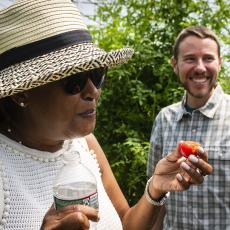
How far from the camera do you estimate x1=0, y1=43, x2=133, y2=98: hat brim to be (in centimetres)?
168

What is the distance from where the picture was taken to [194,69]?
406 centimetres

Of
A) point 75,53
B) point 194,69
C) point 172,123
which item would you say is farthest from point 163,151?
point 75,53

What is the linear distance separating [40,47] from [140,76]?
3.49m

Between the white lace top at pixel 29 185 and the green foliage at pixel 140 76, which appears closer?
the white lace top at pixel 29 185

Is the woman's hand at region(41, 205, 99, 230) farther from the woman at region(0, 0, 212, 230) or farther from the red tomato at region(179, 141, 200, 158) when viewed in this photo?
the red tomato at region(179, 141, 200, 158)

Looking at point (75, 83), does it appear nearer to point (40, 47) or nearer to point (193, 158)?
point (40, 47)

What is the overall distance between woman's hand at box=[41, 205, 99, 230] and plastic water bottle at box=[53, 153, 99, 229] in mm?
37

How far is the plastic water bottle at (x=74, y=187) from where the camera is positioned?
1.42 m

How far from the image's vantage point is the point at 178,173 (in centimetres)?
205

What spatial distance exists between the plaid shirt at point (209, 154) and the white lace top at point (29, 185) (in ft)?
5.75

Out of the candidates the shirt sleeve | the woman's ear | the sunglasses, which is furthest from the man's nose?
the woman's ear

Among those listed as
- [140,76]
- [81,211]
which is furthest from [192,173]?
[140,76]

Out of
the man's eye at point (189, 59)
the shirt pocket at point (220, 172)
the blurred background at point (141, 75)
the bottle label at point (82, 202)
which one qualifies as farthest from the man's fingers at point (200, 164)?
the blurred background at point (141, 75)

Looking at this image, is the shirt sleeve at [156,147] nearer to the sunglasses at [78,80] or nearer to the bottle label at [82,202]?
the sunglasses at [78,80]
